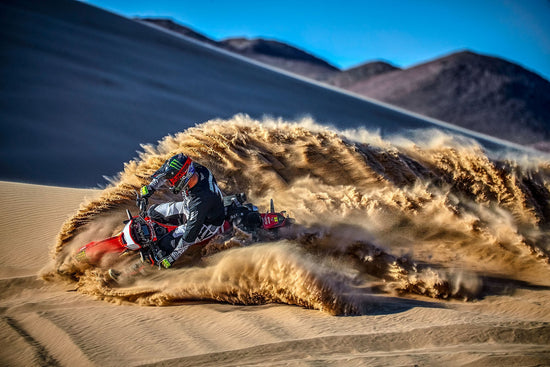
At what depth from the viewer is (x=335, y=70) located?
41.8 metres

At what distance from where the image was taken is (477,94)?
88.1 feet

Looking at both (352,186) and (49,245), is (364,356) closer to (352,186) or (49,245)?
(352,186)

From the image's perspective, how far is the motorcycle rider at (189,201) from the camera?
4746 millimetres

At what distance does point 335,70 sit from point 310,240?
126 ft

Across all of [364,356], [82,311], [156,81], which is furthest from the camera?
[156,81]

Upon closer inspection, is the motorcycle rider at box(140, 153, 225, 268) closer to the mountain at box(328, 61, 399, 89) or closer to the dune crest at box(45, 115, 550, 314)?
the dune crest at box(45, 115, 550, 314)

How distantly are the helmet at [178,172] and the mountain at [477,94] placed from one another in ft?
75.0

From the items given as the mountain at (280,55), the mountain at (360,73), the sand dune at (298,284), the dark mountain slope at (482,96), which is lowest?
the sand dune at (298,284)

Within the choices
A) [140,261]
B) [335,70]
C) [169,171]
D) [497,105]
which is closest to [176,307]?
[140,261]

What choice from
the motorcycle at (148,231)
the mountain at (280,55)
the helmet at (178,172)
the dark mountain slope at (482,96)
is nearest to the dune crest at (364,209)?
the motorcycle at (148,231)

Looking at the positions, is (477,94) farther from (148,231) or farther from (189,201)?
(148,231)

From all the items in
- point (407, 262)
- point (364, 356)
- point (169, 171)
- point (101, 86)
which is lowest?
point (364, 356)

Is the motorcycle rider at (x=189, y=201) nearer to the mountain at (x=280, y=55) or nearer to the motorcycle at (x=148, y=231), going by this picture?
the motorcycle at (x=148, y=231)

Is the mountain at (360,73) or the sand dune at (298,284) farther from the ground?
the mountain at (360,73)
